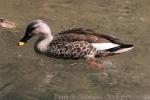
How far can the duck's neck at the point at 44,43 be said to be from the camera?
463 inches

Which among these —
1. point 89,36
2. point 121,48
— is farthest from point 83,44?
point 121,48

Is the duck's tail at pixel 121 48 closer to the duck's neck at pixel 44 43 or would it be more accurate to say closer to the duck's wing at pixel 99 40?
the duck's wing at pixel 99 40

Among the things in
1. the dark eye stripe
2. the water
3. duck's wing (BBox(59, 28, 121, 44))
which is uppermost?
the dark eye stripe

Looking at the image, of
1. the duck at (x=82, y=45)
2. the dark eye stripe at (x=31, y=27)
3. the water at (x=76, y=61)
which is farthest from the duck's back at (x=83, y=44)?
the dark eye stripe at (x=31, y=27)

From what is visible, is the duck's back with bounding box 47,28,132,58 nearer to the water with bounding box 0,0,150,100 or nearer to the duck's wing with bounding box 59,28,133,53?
the duck's wing with bounding box 59,28,133,53

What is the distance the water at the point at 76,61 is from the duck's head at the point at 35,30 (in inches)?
9.3

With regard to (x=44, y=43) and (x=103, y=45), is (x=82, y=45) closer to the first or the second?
(x=103, y=45)

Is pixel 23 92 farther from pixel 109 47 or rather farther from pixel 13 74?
pixel 109 47

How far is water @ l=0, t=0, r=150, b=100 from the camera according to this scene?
10422 millimetres

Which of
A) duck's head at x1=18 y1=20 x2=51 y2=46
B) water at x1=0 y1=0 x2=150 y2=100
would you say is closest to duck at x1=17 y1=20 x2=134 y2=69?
duck's head at x1=18 y1=20 x2=51 y2=46

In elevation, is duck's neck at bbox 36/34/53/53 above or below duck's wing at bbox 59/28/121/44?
below

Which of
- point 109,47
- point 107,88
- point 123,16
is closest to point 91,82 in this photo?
point 107,88

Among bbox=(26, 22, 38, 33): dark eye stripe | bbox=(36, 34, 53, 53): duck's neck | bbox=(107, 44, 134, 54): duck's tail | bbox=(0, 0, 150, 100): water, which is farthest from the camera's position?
bbox=(36, 34, 53, 53): duck's neck

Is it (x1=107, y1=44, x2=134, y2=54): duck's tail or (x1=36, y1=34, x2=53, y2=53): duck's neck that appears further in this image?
(x1=36, y1=34, x2=53, y2=53): duck's neck
